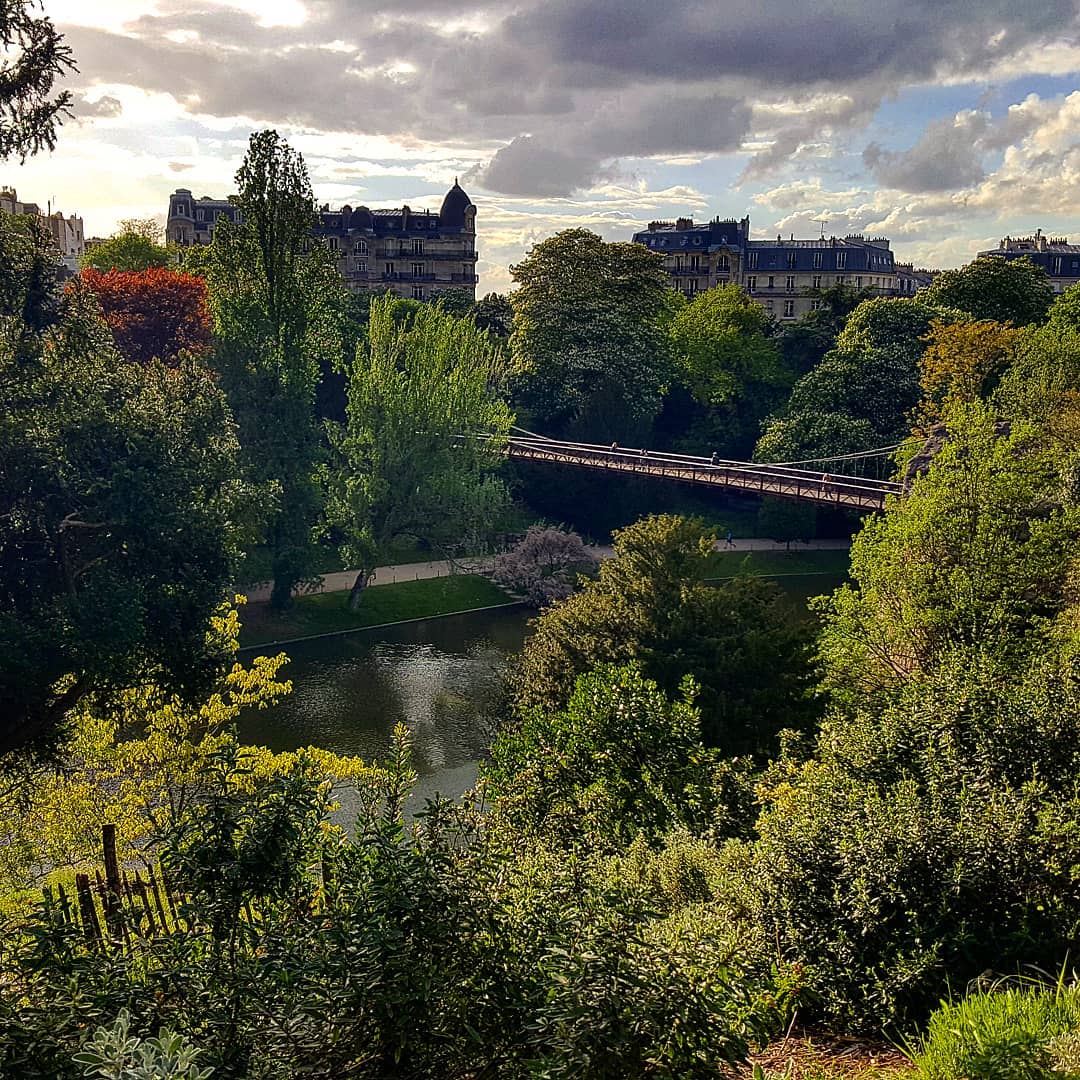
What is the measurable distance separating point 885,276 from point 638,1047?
313ft

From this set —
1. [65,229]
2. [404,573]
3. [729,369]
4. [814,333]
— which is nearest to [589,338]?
[729,369]

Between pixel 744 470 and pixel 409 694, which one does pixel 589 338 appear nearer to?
pixel 744 470

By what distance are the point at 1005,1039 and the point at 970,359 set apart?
156ft

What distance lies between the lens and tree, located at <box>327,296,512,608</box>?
125 ft

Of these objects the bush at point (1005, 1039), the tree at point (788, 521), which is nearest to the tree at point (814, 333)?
the tree at point (788, 521)

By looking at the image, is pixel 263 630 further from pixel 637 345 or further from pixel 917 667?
pixel 637 345

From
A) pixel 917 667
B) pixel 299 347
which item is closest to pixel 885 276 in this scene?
pixel 299 347

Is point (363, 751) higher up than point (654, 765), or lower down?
lower down

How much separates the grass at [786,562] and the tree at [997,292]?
55.0ft

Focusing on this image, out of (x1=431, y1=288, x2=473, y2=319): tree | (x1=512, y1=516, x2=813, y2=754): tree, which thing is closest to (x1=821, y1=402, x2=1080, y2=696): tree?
(x1=512, y1=516, x2=813, y2=754): tree

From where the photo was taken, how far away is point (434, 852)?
5.60 meters

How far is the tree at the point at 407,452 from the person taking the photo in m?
38.0

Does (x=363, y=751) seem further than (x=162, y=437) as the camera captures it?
Yes

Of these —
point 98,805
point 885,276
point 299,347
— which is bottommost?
point 98,805
